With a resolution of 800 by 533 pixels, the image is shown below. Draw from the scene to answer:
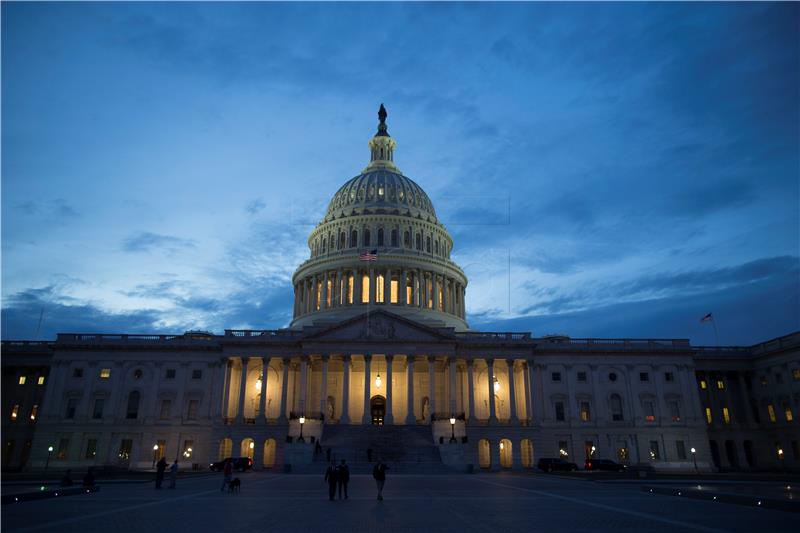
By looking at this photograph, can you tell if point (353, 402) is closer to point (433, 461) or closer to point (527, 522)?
point (433, 461)

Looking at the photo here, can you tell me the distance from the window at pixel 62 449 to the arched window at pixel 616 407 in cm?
6672

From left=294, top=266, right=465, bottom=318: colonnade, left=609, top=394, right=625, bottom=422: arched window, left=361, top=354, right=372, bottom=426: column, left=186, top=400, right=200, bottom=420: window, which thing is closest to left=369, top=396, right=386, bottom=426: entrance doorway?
left=361, top=354, right=372, bottom=426: column

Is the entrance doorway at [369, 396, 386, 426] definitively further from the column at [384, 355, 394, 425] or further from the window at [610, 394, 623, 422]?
the window at [610, 394, 623, 422]

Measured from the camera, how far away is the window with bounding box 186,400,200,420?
69.9 metres

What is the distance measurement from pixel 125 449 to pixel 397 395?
33.4 meters

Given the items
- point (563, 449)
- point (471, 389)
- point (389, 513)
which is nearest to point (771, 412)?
point (563, 449)

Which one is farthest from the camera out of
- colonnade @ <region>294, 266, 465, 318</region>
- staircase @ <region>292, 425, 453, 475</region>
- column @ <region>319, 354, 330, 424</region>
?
colonnade @ <region>294, 266, 465, 318</region>

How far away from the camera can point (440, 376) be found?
73.1 metres

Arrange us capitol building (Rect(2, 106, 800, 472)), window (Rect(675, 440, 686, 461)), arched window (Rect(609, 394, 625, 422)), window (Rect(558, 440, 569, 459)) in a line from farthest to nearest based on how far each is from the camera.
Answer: arched window (Rect(609, 394, 625, 422)) < window (Rect(675, 440, 686, 461)) < window (Rect(558, 440, 569, 459)) < us capitol building (Rect(2, 106, 800, 472))

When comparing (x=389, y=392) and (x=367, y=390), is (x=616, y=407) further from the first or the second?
(x=367, y=390)

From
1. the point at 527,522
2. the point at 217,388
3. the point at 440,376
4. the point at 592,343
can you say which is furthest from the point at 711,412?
the point at 527,522

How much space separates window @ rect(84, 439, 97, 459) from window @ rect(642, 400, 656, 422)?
67.4m

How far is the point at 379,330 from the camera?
68250 mm

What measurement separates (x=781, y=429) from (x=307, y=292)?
220ft
